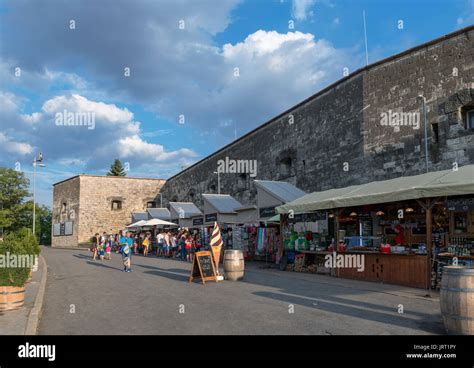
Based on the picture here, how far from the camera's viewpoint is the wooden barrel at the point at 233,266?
13562mm

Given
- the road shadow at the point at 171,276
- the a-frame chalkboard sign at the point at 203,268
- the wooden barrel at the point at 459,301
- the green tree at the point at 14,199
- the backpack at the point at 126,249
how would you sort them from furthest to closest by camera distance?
the green tree at the point at 14,199
the backpack at the point at 126,249
the road shadow at the point at 171,276
the a-frame chalkboard sign at the point at 203,268
the wooden barrel at the point at 459,301

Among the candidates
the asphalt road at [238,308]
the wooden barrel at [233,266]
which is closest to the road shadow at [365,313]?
the asphalt road at [238,308]

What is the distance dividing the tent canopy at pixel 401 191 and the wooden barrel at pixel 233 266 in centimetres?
321

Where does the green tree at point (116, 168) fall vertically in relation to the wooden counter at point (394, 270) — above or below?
above

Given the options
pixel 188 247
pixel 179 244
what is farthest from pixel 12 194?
pixel 188 247

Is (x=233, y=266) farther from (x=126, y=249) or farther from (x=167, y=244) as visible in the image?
(x=167, y=244)

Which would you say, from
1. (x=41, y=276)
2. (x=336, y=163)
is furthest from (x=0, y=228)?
(x=336, y=163)

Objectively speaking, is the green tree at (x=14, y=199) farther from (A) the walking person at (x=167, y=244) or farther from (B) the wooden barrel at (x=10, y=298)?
(B) the wooden barrel at (x=10, y=298)

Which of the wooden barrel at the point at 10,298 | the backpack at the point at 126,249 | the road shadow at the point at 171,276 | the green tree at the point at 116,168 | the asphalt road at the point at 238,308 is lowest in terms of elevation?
the road shadow at the point at 171,276

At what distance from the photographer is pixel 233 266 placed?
44.4 feet

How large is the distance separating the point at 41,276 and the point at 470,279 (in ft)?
45.2

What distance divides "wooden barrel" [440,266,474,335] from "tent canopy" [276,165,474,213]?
14.0 ft
